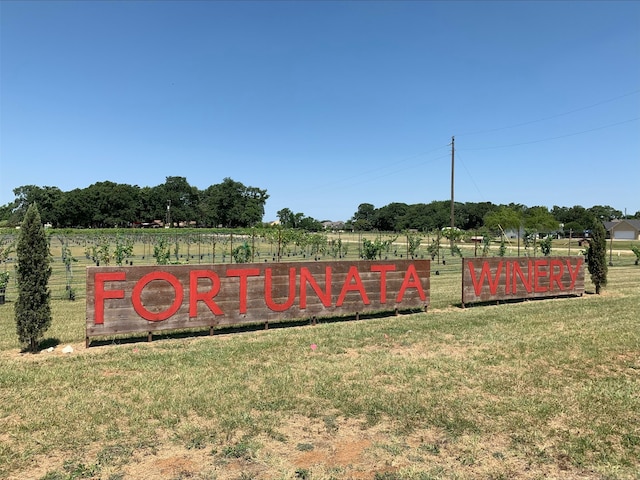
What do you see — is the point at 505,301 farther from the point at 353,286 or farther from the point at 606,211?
the point at 606,211

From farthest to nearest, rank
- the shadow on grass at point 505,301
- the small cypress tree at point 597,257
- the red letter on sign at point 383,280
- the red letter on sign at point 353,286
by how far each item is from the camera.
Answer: the small cypress tree at point 597,257, the shadow on grass at point 505,301, the red letter on sign at point 383,280, the red letter on sign at point 353,286

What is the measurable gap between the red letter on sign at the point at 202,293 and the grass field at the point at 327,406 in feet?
1.77

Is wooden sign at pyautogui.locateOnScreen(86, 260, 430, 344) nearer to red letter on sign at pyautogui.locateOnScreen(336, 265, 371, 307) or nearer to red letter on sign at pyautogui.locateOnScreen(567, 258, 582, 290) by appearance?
red letter on sign at pyautogui.locateOnScreen(336, 265, 371, 307)

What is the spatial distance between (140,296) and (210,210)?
4243 inches

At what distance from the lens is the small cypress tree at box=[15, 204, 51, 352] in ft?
21.6

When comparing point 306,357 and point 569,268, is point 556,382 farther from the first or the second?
point 569,268

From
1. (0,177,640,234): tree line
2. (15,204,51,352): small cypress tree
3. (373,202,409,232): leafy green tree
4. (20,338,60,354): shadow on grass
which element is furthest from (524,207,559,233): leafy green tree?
(373,202,409,232): leafy green tree

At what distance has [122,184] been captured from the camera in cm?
10244

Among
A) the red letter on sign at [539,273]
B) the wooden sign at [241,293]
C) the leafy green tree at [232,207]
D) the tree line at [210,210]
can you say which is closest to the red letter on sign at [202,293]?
the wooden sign at [241,293]

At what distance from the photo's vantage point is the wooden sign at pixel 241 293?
712cm

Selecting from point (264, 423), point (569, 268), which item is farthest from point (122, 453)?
point (569, 268)

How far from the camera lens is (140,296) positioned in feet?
23.9

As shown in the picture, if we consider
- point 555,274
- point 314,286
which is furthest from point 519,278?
point 314,286

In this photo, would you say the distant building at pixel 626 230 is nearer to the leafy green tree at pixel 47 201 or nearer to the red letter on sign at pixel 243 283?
the red letter on sign at pixel 243 283
